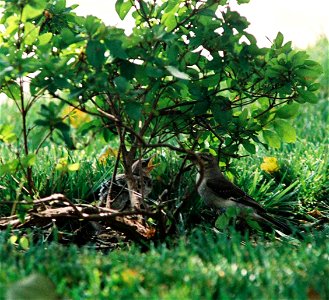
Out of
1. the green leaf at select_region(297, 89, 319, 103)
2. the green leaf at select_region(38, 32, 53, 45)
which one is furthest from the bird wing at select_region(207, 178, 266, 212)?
the green leaf at select_region(38, 32, 53, 45)

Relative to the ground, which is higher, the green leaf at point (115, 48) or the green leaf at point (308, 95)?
the green leaf at point (115, 48)

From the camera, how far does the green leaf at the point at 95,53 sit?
3.55m

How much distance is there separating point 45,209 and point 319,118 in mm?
4451

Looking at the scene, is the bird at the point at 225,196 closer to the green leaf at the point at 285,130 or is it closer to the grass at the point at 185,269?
the grass at the point at 185,269

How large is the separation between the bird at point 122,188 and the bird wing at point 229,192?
42 centimetres

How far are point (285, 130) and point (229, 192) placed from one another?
0.59 meters

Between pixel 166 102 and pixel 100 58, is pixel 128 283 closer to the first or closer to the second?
pixel 100 58

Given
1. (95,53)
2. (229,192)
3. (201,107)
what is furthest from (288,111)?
(95,53)

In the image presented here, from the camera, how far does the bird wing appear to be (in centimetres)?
479

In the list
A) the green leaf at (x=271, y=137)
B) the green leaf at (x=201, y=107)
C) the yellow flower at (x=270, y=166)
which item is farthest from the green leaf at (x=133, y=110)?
the yellow flower at (x=270, y=166)

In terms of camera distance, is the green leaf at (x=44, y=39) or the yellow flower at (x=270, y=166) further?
the yellow flower at (x=270, y=166)

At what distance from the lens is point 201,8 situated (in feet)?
13.9

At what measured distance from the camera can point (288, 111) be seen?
14.6 ft

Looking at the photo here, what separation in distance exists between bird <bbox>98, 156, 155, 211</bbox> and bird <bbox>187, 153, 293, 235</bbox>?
0.36 meters
